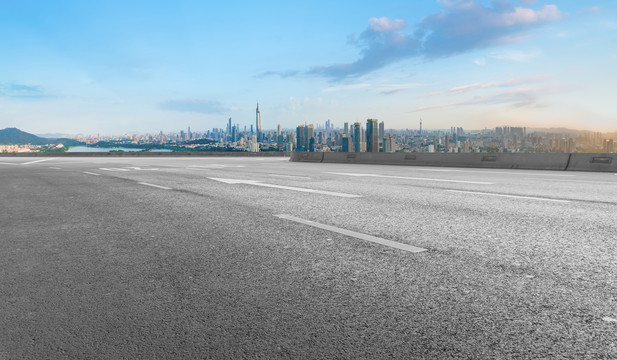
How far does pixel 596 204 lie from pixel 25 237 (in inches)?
317

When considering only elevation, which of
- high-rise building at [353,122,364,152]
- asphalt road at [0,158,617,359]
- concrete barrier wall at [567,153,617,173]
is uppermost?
high-rise building at [353,122,364,152]

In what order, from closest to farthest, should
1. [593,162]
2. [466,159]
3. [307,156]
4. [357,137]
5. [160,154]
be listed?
[593,162], [466,159], [307,156], [357,137], [160,154]

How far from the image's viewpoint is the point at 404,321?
2736 mm

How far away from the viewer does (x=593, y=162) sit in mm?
17172

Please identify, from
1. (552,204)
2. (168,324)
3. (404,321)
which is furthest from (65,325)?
(552,204)

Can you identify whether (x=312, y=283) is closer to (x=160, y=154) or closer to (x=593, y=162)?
(x=593, y=162)

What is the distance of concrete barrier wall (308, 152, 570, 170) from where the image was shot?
18375 mm

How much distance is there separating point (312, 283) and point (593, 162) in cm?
1724

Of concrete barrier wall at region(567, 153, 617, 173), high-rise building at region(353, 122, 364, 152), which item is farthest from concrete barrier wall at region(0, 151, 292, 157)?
concrete barrier wall at region(567, 153, 617, 173)

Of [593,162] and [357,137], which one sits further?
[357,137]

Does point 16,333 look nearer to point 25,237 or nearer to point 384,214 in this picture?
point 25,237

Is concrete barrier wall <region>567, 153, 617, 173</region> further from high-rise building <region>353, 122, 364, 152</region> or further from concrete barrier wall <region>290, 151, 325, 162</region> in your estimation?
high-rise building <region>353, 122, 364, 152</region>

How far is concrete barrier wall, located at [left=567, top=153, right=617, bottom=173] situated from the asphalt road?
11353mm

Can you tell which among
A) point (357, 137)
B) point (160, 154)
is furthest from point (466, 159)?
point (160, 154)
